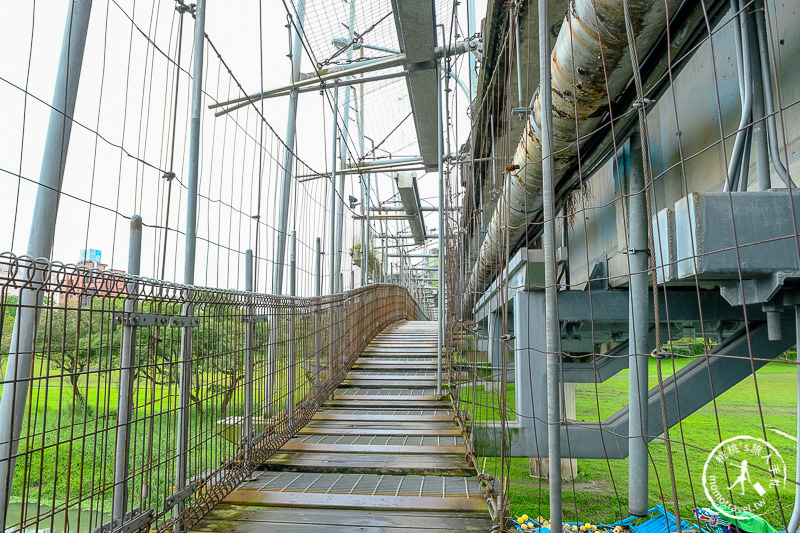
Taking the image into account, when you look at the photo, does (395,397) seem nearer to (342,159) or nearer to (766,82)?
(766,82)

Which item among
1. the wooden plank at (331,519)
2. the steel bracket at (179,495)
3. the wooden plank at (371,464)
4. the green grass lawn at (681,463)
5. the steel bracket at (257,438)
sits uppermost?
the steel bracket at (257,438)

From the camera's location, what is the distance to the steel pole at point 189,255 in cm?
260

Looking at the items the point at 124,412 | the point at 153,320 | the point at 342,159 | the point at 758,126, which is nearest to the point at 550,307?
the point at 758,126

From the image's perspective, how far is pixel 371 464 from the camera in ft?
12.6

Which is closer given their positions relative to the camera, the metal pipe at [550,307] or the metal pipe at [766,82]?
the metal pipe at [550,307]

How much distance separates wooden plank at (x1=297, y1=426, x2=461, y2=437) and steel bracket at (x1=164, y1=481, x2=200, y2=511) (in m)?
1.98

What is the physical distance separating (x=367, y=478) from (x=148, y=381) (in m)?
1.80

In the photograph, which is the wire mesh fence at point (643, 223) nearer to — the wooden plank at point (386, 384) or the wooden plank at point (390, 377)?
the wooden plank at point (390, 377)

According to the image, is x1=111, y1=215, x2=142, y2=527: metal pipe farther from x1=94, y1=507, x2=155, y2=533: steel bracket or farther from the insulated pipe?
the insulated pipe

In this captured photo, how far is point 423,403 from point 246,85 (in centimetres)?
435

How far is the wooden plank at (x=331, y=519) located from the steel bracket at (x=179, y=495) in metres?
0.21

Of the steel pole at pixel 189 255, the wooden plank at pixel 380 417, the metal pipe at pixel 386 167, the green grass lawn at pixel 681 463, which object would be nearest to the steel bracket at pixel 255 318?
the steel pole at pixel 189 255

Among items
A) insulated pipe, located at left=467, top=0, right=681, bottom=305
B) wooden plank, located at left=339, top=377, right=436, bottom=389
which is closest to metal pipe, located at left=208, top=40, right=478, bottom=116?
insulated pipe, located at left=467, top=0, right=681, bottom=305

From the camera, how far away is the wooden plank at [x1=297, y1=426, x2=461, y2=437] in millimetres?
4557
